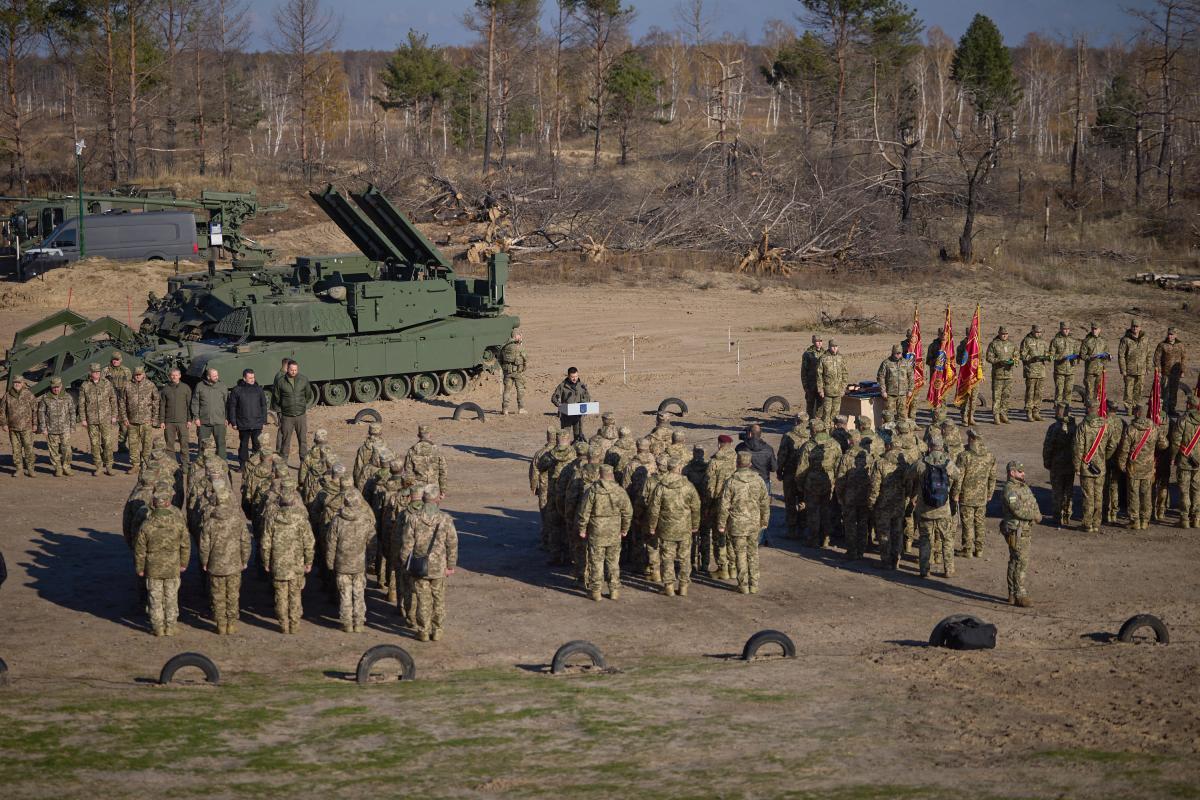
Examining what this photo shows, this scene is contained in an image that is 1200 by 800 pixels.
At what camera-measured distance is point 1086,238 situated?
45094 millimetres

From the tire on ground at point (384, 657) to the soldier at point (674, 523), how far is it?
3.27m

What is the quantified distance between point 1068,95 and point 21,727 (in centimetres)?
7469

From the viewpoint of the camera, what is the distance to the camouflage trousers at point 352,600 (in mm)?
12539

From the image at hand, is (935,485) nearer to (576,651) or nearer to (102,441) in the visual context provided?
(576,651)

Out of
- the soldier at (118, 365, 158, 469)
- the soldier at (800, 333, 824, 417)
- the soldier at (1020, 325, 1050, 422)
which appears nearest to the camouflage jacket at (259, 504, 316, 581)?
the soldier at (118, 365, 158, 469)

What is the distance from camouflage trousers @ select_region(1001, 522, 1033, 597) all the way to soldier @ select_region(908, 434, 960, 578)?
34.5 inches

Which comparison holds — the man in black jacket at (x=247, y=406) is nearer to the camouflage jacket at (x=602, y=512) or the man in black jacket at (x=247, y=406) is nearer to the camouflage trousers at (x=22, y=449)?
the camouflage trousers at (x=22, y=449)

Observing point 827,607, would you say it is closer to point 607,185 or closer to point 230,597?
point 230,597

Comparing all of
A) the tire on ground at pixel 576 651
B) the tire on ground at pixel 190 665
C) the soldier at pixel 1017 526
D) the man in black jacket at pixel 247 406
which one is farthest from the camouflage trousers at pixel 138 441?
the soldier at pixel 1017 526

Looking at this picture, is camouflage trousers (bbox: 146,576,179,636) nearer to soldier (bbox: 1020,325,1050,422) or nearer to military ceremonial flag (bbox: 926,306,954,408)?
military ceremonial flag (bbox: 926,306,954,408)

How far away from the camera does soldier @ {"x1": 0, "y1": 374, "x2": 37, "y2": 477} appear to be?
18.4 m

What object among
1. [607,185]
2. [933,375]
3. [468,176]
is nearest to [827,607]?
[933,375]

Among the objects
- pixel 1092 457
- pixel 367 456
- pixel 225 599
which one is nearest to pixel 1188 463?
pixel 1092 457

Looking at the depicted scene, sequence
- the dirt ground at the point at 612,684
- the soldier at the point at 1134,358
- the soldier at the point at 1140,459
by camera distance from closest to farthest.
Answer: the dirt ground at the point at 612,684
the soldier at the point at 1140,459
the soldier at the point at 1134,358
